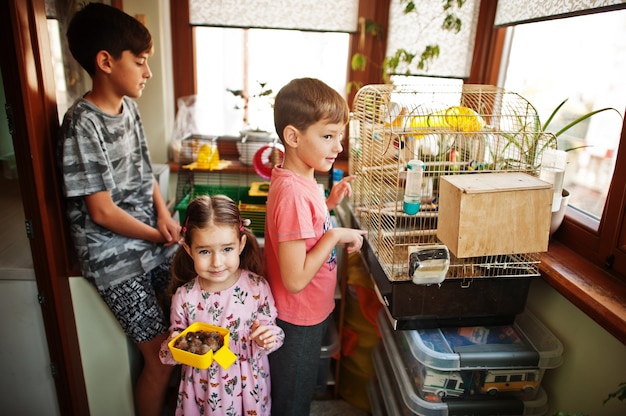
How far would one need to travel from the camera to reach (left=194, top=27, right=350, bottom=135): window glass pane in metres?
2.18

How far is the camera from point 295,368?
1.33 metres

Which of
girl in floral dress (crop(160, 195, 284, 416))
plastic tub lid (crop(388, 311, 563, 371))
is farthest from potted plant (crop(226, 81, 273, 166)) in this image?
plastic tub lid (crop(388, 311, 563, 371))

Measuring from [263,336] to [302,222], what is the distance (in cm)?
35

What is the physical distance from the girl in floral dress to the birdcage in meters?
0.41

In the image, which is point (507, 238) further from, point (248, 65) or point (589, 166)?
point (248, 65)

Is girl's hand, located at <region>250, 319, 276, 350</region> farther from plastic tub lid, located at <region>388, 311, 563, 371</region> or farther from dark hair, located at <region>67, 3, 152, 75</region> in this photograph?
dark hair, located at <region>67, 3, 152, 75</region>

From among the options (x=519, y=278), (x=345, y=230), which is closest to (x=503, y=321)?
(x=519, y=278)

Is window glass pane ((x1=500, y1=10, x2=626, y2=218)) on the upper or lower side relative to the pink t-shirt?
upper

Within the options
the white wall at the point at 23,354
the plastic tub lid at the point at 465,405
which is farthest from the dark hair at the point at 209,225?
the plastic tub lid at the point at 465,405

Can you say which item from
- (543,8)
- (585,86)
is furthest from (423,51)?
(585,86)

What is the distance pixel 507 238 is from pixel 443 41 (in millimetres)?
1387

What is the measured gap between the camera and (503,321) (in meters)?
1.31

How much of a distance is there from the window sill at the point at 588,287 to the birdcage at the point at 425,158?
0.07 meters

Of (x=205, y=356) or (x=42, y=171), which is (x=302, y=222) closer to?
(x=205, y=356)
